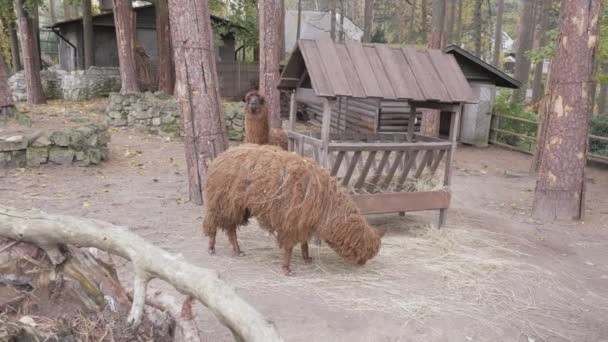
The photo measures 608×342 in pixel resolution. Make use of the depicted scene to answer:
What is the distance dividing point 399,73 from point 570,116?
3373 mm

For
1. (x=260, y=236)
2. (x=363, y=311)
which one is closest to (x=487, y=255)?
(x=363, y=311)

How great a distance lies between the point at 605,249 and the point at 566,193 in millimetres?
1379

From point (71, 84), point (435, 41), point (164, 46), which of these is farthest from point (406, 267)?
point (71, 84)

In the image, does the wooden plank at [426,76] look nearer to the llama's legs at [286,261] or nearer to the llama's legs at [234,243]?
the llama's legs at [286,261]

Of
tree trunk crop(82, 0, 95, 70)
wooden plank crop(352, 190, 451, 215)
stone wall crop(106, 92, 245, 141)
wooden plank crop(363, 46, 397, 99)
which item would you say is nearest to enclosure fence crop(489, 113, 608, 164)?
stone wall crop(106, 92, 245, 141)

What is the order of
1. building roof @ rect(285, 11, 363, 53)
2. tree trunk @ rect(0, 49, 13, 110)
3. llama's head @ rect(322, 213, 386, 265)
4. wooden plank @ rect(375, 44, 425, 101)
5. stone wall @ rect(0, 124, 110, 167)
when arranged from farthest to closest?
building roof @ rect(285, 11, 363, 53)
tree trunk @ rect(0, 49, 13, 110)
stone wall @ rect(0, 124, 110, 167)
wooden plank @ rect(375, 44, 425, 101)
llama's head @ rect(322, 213, 386, 265)

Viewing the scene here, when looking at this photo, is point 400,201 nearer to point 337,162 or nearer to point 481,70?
point 337,162

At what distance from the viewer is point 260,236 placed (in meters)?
6.52

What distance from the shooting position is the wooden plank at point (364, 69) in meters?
6.05

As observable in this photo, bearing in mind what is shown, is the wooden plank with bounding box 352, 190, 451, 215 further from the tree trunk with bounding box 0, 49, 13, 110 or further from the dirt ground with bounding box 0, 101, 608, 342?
the tree trunk with bounding box 0, 49, 13, 110

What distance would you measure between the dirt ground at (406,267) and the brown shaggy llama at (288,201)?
0.43 metres

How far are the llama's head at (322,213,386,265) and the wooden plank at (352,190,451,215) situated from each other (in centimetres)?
115

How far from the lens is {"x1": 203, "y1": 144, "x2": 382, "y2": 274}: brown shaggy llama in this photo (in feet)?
16.0

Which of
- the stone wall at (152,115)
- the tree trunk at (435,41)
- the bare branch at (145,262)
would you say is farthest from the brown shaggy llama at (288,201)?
the tree trunk at (435,41)
